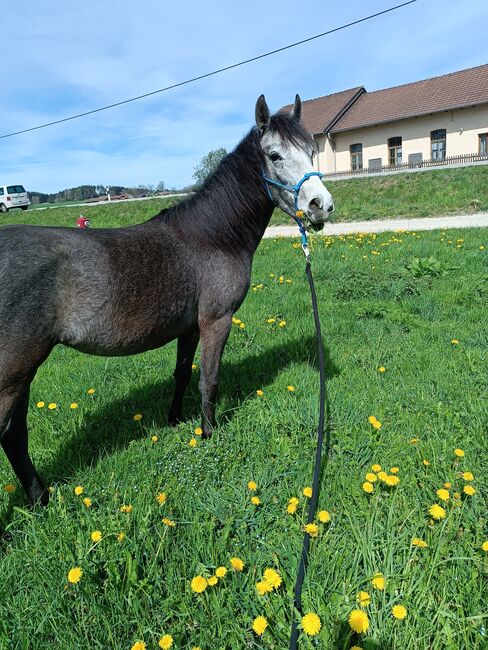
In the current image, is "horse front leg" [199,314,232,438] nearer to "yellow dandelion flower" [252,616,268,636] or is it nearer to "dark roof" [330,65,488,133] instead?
"yellow dandelion flower" [252,616,268,636]

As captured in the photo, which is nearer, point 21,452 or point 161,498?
point 161,498

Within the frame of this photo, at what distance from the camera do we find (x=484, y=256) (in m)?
7.18

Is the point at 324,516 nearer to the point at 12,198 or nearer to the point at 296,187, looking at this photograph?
the point at 296,187

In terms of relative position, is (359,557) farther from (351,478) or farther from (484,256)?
(484,256)

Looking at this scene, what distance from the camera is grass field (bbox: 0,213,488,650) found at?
172 centimetres

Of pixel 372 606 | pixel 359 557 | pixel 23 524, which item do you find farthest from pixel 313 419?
pixel 23 524

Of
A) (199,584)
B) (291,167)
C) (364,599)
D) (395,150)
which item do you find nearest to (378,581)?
(364,599)

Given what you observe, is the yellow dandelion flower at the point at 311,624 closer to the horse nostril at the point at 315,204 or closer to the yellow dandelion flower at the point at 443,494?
the yellow dandelion flower at the point at 443,494

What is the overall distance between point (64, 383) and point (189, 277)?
204 cm

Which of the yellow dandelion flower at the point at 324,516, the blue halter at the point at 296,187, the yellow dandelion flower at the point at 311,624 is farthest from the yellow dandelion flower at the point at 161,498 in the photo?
the blue halter at the point at 296,187

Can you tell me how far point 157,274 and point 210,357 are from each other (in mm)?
739

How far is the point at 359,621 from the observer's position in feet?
5.03

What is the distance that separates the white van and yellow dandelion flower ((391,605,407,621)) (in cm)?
4108

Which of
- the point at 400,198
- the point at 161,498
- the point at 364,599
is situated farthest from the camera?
the point at 400,198
